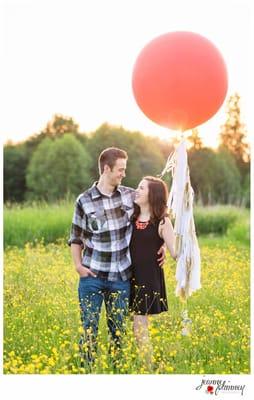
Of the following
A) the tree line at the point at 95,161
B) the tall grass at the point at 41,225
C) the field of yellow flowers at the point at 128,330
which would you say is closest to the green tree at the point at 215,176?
the tree line at the point at 95,161

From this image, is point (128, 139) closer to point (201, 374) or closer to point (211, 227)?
point (211, 227)

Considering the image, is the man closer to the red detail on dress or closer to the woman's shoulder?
the red detail on dress

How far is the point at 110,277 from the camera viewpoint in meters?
3.68

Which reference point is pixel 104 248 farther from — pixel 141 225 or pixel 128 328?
pixel 128 328

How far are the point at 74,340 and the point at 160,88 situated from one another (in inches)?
58.0

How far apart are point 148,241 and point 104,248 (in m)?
0.24

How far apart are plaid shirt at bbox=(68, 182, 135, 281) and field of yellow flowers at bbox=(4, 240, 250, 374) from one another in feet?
1.05

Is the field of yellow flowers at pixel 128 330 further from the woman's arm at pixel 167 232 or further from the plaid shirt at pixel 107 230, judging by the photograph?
the woman's arm at pixel 167 232

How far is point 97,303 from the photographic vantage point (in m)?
3.71

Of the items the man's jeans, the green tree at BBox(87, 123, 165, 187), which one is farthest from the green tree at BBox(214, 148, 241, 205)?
the man's jeans

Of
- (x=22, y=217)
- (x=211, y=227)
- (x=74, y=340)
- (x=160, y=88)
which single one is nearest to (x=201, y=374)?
(x=74, y=340)

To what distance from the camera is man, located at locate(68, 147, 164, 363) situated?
3.69 m

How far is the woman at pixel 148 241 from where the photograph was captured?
3.68m

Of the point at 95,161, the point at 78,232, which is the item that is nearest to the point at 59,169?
the point at 95,161
